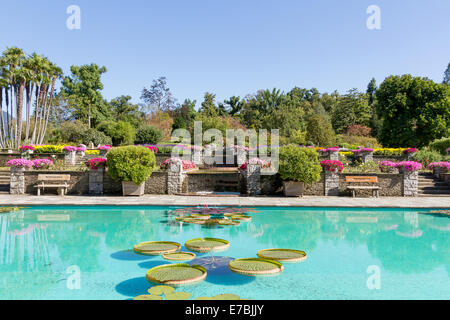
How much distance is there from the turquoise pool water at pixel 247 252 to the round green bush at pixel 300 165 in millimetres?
1703

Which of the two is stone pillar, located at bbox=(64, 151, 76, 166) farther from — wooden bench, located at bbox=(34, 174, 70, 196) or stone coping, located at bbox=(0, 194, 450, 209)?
stone coping, located at bbox=(0, 194, 450, 209)

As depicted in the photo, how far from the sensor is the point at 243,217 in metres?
7.84

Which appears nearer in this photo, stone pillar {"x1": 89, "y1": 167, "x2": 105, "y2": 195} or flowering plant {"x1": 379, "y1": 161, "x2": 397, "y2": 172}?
stone pillar {"x1": 89, "y1": 167, "x2": 105, "y2": 195}

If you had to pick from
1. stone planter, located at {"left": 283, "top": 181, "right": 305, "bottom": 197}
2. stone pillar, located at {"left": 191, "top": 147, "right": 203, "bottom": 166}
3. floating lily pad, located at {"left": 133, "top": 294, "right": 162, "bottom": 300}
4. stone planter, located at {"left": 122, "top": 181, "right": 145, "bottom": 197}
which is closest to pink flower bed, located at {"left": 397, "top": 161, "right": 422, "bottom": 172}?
stone planter, located at {"left": 283, "top": 181, "right": 305, "bottom": 197}

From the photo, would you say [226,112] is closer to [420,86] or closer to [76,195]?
[420,86]

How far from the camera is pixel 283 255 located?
→ 16.5ft

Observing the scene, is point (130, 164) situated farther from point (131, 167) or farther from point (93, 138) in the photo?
point (93, 138)

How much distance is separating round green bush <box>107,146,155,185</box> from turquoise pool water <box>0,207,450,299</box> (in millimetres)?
1610

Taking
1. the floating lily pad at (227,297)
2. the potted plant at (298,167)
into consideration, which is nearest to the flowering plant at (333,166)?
the potted plant at (298,167)

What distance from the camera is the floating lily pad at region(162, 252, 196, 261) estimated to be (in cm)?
484

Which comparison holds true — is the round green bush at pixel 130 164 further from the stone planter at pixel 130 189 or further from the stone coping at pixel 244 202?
the stone coping at pixel 244 202

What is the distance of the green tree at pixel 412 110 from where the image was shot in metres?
23.3
